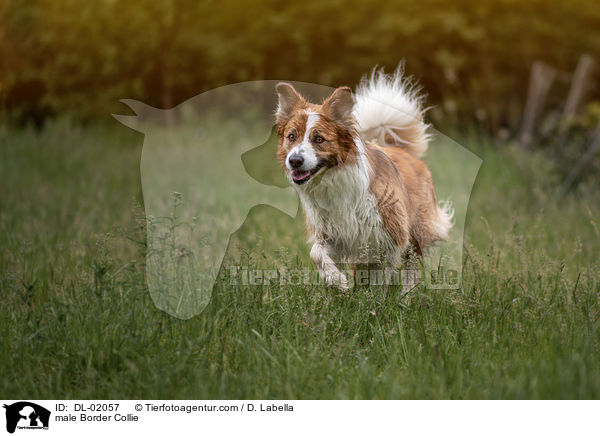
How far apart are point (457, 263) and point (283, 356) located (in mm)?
1573

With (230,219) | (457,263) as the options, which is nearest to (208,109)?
(230,219)

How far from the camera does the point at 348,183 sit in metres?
3.62

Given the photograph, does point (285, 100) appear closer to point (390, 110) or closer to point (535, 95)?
point (390, 110)

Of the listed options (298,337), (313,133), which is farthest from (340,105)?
(298,337)

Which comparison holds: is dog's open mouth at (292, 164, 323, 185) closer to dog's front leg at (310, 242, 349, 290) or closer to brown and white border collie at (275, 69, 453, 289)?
brown and white border collie at (275, 69, 453, 289)

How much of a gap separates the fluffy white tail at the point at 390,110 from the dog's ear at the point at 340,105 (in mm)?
633

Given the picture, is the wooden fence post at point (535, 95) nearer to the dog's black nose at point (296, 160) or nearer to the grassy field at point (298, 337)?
the grassy field at point (298, 337)

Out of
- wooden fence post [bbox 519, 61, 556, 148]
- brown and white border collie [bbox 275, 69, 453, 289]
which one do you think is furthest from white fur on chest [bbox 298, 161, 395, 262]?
wooden fence post [bbox 519, 61, 556, 148]

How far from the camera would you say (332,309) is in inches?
133

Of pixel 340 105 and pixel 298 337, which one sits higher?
pixel 340 105

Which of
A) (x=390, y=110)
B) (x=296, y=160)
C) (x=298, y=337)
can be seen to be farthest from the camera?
(x=390, y=110)

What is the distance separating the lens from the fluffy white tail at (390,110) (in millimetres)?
4289

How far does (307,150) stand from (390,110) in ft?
3.85
